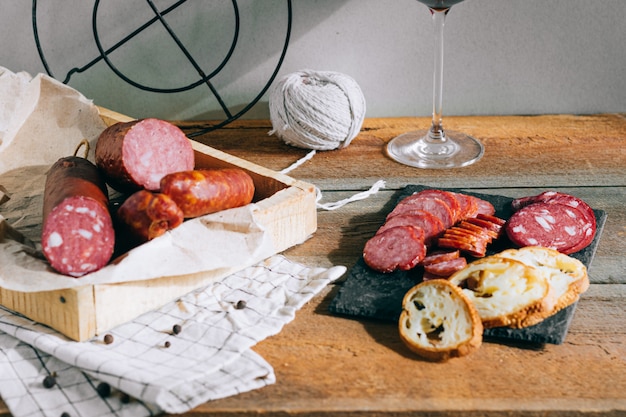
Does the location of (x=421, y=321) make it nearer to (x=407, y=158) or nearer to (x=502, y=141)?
(x=407, y=158)

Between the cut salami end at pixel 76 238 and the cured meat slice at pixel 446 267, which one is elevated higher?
the cut salami end at pixel 76 238

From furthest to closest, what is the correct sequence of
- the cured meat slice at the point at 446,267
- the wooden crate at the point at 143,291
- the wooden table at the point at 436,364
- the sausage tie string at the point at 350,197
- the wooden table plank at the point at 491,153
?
the wooden table plank at the point at 491,153
the sausage tie string at the point at 350,197
the cured meat slice at the point at 446,267
the wooden crate at the point at 143,291
the wooden table at the point at 436,364

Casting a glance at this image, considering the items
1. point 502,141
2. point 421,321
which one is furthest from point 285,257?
point 502,141

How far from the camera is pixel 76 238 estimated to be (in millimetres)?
1014

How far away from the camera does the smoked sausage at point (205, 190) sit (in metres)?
1.10

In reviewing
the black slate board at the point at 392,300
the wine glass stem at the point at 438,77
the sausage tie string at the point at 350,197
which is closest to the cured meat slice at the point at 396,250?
the black slate board at the point at 392,300

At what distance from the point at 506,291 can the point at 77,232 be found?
21.4 inches

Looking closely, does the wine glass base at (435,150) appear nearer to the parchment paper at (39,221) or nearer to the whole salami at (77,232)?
the parchment paper at (39,221)

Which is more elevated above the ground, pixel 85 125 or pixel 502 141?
pixel 85 125

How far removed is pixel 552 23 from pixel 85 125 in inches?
39.8

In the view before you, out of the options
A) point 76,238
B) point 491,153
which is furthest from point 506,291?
point 491,153

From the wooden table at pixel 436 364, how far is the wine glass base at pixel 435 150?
0.05 metres

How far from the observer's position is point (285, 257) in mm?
1229

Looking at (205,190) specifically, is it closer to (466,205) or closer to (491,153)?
(466,205)
